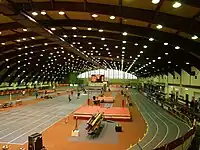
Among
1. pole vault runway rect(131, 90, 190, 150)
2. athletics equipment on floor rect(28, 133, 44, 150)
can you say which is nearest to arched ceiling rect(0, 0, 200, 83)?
athletics equipment on floor rect(28, 133, 44, 150)

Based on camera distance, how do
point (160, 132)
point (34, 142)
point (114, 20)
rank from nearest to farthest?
1. point (34, 142)
2. point (114, 20)
3. point (160, 132)

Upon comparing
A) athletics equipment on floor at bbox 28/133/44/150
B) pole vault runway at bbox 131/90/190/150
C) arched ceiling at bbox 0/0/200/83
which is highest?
arched ceiling at bbox 0/0/200/83

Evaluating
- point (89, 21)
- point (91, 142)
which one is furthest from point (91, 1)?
point (91, 142)

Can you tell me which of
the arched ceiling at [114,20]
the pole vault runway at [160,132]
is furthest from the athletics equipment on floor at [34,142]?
the arched ceiling at [114,20]

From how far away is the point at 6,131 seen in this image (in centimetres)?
1925

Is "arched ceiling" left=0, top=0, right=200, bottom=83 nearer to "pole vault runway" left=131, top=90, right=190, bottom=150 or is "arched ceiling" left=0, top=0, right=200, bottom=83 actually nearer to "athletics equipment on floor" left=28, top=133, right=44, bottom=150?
"athletics equipment on floor" left=28, top=133, right=44, bottom=150

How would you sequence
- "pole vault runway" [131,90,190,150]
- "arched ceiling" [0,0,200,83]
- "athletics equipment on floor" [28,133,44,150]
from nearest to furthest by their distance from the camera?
1. "athletics equipment on floor" [28,133,44,150]
2. "arched ceiling" [0,0,200,83]
3. "pole vault runway" [131,90,190,150]

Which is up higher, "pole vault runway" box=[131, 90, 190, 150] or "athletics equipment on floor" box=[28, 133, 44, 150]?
"athletics equipment on floor" box=[28, 133, 44, 150]

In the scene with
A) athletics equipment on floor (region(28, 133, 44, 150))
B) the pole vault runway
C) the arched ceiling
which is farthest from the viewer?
the pole vault runway

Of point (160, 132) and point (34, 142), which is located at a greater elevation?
point (34, 142)

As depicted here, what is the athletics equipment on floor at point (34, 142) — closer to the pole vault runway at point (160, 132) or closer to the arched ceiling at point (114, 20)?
the pole vault runway at point (160, 132)

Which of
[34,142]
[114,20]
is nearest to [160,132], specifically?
[114,20]

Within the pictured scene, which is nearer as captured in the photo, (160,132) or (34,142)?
(34,142)

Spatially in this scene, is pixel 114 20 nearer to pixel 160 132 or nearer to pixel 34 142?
pixel 160 132
